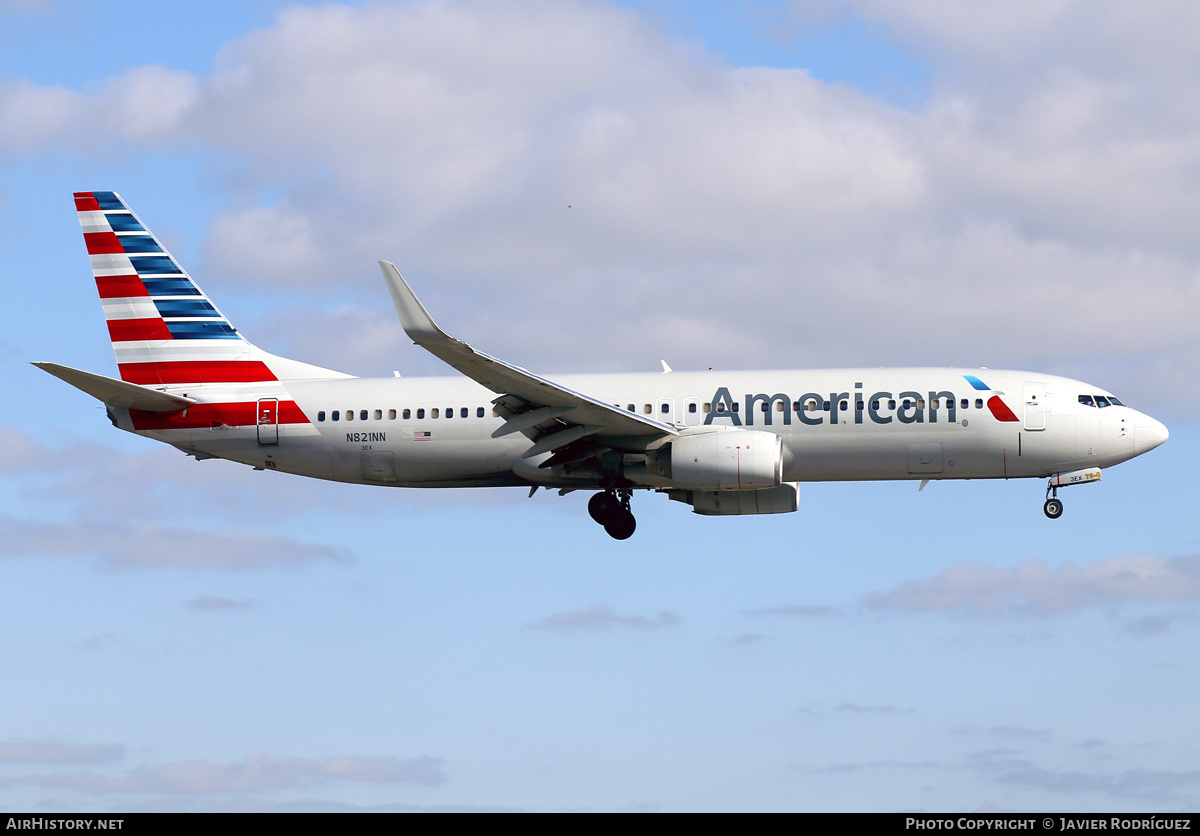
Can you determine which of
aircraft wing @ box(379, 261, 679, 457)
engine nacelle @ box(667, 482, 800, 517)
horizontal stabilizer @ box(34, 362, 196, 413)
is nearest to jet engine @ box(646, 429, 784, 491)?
aircraft wing @ box(379, 261, 679, 457)

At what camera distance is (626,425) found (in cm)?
3397

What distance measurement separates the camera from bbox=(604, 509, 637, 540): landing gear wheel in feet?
120

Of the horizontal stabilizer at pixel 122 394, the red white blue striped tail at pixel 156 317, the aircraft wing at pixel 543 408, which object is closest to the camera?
the aircraft wing at pixel 543 408

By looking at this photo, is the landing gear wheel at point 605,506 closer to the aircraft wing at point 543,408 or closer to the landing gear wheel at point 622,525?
the landing gear wheel at point 622,525

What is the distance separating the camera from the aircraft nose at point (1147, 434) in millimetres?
34844

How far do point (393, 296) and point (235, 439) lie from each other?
10375 mm

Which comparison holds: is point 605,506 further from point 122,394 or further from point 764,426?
point 122,394

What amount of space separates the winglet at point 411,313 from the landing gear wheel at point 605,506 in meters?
8.19

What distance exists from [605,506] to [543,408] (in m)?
3.92

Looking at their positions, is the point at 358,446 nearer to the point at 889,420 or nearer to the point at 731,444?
the point at 731,444

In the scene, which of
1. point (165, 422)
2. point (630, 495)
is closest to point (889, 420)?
point (630, 495)

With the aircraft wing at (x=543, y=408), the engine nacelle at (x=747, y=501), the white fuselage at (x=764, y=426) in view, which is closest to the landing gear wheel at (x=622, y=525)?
the white fuselage at (x=764, y=426)

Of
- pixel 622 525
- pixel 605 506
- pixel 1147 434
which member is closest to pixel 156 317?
pixel 605 506
